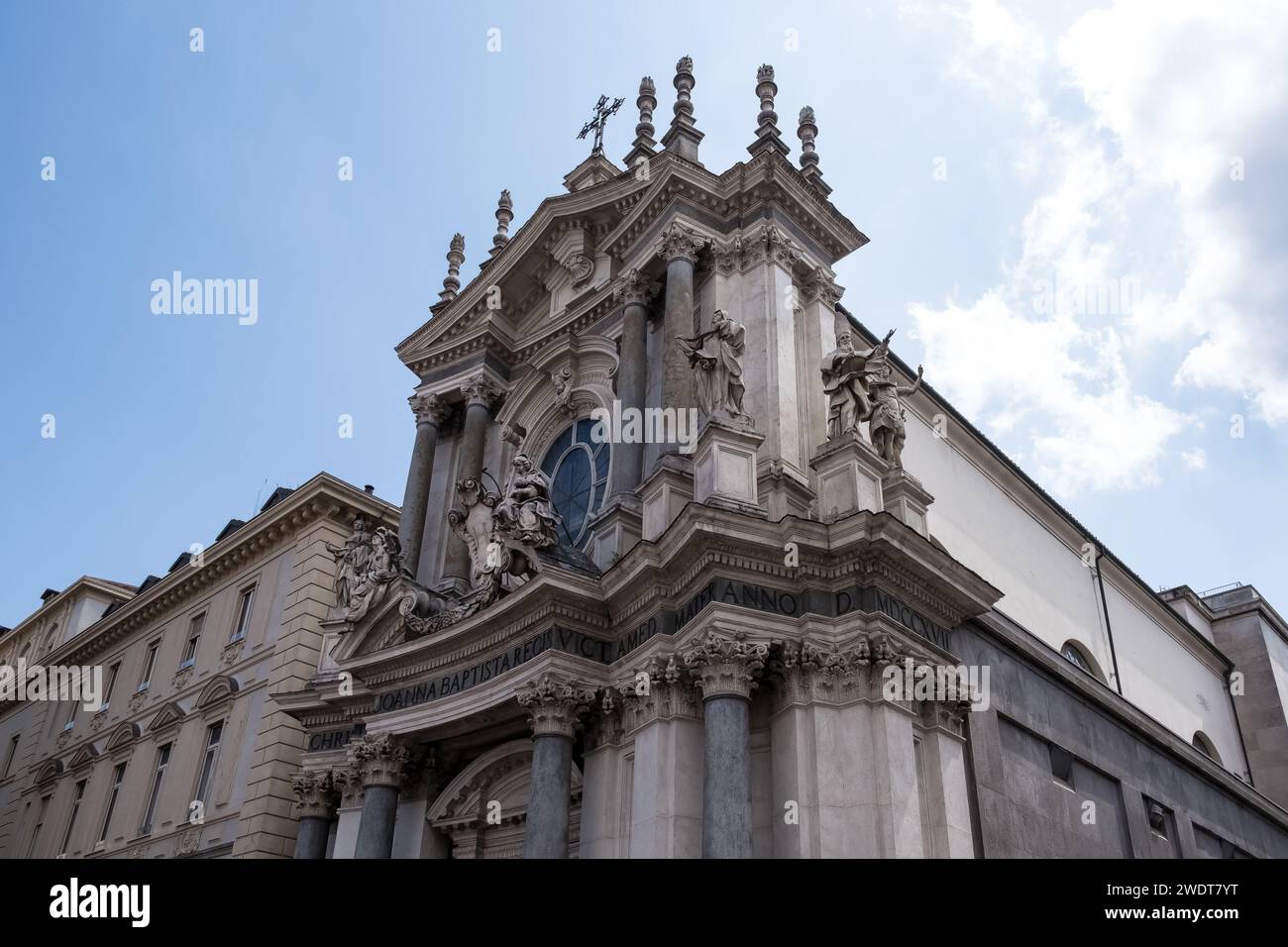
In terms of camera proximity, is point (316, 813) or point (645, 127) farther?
point (645, 127)

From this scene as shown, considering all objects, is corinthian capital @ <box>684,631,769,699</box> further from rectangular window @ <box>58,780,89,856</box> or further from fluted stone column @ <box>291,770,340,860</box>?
rectangular window @ <box>58,780,89,856</box>

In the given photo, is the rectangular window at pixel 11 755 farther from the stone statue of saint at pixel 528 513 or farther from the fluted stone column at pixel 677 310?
the fluted stone column at pixel 677 310

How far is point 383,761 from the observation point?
1672 cm

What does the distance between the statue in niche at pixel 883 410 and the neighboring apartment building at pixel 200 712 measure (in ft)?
45.6

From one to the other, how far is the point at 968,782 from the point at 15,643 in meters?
41.2

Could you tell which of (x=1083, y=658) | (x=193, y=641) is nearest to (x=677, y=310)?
(x=1083, y=658)

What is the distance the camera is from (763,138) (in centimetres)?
1809

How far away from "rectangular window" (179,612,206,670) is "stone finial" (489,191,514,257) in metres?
12.6

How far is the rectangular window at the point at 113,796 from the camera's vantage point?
26.6 meters

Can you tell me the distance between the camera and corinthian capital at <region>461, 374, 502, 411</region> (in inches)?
857

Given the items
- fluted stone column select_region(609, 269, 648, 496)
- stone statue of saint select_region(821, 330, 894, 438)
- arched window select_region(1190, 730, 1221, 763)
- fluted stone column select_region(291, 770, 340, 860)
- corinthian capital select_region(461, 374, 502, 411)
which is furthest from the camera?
arched window select_region(1190, 730, 1221, 763)

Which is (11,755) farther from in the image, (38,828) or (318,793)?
(318,793)

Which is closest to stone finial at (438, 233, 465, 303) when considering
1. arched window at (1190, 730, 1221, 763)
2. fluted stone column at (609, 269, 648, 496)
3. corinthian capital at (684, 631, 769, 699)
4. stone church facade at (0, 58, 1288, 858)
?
stone church facade at (0, 58, 1288, 858)

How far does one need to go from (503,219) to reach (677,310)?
1003cm
